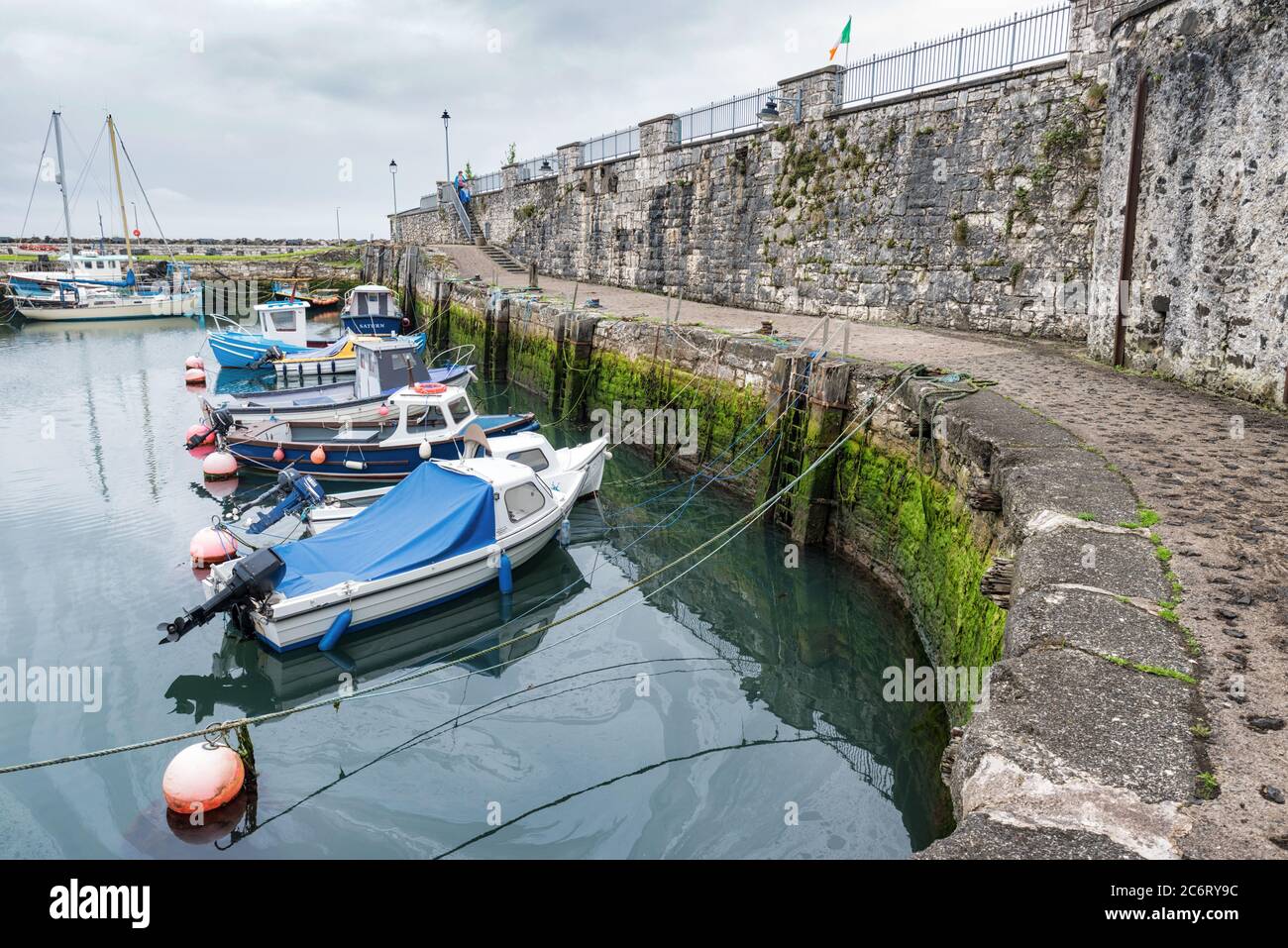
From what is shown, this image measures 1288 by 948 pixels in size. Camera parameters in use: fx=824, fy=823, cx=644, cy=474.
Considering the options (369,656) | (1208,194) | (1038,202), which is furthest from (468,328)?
(1208,194)

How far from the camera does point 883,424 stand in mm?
9648

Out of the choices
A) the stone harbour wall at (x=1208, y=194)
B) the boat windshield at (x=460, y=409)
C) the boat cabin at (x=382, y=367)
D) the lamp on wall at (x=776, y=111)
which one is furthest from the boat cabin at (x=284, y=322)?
the stone harbour wall at (x=1208, y=194)

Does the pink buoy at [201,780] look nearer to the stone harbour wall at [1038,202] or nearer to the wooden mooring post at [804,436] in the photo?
the wooden mooring post at [804,436]

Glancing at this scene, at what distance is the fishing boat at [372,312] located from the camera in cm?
2627

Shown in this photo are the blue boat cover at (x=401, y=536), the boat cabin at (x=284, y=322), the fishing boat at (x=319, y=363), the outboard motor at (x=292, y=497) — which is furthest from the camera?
the boat cabin at (x=284, y=322)

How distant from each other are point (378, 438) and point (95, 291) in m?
31.7

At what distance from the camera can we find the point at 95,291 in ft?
122

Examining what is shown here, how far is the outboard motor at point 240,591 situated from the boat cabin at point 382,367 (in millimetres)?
9046

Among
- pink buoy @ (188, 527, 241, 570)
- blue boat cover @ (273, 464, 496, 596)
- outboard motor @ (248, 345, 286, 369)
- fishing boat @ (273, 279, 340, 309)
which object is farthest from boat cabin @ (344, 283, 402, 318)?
blue boat cover @ (273, 464, 496, 596)

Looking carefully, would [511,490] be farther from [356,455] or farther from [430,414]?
[356,455]

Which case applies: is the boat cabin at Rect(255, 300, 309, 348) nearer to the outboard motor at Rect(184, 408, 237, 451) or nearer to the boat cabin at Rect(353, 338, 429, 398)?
the boat cabin at Rect(353, 338, 429, 398)
